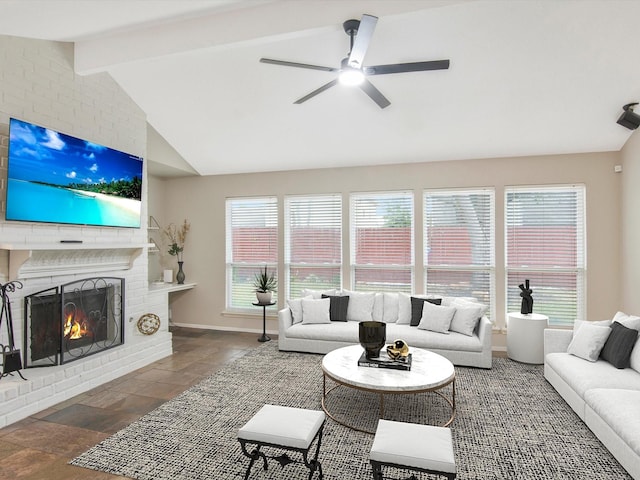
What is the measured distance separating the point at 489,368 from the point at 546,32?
11.4ft

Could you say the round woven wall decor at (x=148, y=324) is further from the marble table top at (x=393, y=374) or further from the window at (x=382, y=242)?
the window at (x=382, y=242)

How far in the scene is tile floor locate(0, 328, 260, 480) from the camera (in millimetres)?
2539

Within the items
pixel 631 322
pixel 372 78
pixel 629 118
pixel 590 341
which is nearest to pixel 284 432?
pixel 590 341

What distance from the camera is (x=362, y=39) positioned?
2494 mm

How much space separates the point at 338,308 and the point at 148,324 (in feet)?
8.27

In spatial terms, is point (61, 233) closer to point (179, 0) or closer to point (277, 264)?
point (179, 0)

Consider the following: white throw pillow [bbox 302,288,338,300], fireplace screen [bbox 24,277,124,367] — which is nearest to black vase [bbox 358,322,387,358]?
white throw pillow [bbox 302,288,338,300]

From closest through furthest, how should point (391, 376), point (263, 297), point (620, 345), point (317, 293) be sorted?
point (391, 376) → point (620, 345) → point (317, 293) → point (263, 297)

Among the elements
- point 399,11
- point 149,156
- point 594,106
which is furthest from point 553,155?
point 149,156

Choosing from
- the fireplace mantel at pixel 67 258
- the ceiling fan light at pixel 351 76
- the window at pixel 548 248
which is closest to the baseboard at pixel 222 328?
the fireplace mantel at pixel 67 258

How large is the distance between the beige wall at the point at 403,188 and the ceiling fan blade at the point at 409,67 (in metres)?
2.84

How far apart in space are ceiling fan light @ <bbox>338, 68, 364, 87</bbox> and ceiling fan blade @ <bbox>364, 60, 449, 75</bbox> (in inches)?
2.7

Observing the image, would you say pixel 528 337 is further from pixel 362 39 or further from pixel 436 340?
pixel 362 39

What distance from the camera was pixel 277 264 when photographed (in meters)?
6.21
